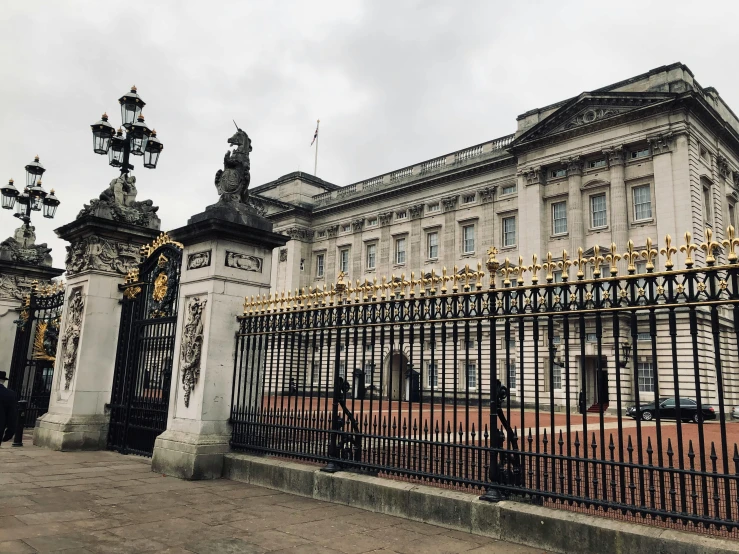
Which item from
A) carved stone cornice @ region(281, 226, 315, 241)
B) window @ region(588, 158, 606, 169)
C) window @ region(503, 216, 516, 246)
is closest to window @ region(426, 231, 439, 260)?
window @ region(503, 216, 516, 246)

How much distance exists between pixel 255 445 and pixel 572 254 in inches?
1195

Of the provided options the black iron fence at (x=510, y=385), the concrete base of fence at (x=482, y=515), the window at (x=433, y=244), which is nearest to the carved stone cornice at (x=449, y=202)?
the window at (x=433, y=244)

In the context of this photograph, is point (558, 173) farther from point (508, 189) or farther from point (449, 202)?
point (449, 202)

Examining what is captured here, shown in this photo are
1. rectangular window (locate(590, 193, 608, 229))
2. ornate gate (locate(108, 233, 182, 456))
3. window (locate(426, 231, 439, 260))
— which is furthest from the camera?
window (locate(426, 231, 439, 260))

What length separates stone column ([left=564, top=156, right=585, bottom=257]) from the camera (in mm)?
36219

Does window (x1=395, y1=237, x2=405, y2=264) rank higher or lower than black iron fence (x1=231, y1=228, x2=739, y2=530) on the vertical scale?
higher

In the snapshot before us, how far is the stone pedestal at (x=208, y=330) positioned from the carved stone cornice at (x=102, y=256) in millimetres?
3072

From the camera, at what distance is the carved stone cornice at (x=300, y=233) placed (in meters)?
56.8

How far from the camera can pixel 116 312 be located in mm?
11938

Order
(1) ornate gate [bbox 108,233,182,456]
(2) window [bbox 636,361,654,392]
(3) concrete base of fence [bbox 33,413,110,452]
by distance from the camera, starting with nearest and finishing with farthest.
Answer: (1) ornate gate [bbox 108,233,182,456] → (3) concrete base of fence [bbox 33,413,110,452] → (2) window [bbox 636,361,654,392]

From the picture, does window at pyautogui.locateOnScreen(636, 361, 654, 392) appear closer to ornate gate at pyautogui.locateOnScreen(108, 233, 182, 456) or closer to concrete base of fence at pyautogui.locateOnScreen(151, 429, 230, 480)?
ornate gate at pyautogui.locateOnScreen(108, 233, 182, 456)

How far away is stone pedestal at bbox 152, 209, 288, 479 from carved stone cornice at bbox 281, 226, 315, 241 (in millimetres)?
47420

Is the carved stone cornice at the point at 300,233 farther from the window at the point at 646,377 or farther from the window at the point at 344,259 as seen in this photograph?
the window at the point at 646,377

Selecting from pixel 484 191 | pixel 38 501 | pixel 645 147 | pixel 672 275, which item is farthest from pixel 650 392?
pixel 38 501
